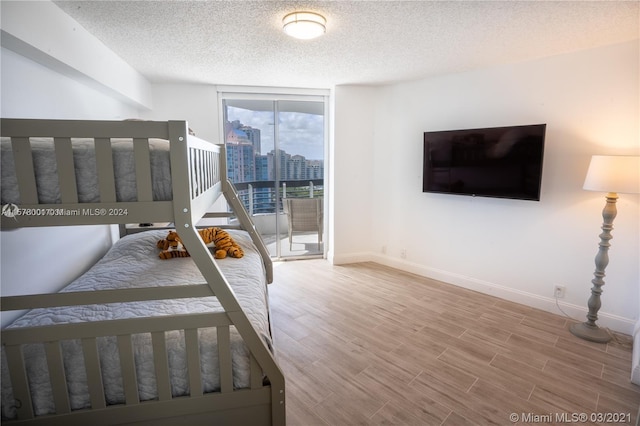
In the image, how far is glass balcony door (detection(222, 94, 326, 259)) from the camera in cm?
409

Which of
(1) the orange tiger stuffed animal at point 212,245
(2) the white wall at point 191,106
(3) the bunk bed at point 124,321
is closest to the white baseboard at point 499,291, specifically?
(1) the orange tiger stuffed animal at point 212,245

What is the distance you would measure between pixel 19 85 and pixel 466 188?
3534 mm

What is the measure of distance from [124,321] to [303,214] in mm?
3284

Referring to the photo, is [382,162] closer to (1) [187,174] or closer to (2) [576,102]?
(2) [576,102]

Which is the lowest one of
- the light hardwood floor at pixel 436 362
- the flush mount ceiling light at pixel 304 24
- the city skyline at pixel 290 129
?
the light hardwood floor at pixel 436 362

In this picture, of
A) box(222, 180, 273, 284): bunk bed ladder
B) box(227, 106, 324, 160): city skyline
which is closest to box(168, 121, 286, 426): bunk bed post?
box(222, 180, 273, 284): bunk bed ladder

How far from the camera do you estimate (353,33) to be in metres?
2.26

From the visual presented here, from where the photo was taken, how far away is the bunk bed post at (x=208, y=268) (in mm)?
1124

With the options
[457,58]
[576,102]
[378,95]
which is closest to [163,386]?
[457,58]

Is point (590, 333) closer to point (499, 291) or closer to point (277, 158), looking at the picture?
point (499, 291)

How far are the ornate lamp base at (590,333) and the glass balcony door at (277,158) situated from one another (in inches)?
115

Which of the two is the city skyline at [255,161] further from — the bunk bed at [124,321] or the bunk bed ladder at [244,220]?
the bunk bed at [124,321]

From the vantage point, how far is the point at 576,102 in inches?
102

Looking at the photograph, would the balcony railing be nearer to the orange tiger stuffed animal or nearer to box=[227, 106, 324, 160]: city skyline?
box=[227, 106, 324, 160]: city skyline
